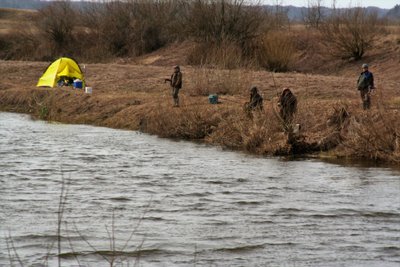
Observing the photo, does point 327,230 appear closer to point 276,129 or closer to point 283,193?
point 283,193

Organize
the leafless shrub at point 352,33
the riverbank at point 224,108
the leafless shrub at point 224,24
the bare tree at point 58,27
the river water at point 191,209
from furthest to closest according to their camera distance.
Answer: the bare tree at point 58,27 → the leafless shrub at point 224,24 → the leafless shrub at point 352,33 → the riverbank at point 224,108 → the river water at point 191,209

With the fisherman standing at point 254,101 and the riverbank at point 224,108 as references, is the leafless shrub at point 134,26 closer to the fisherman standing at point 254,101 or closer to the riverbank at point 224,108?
the riverbank at point 224,108

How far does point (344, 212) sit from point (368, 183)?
10.3ft

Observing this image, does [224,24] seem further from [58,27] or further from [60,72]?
[58,27]

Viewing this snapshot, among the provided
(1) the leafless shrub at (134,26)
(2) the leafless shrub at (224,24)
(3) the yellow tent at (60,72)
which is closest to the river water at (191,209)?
(3) the yellow tent at (60,72)

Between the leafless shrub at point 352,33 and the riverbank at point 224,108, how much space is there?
3.56 metres

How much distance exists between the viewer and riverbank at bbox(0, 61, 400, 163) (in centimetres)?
2250

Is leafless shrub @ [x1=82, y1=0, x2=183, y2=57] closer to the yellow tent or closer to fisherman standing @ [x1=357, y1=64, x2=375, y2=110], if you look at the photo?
the yellow tent

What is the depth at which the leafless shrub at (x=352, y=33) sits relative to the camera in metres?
44.8

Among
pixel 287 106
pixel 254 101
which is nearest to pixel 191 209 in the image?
pixel 287 106

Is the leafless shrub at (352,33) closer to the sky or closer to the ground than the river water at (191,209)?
closer to the sky

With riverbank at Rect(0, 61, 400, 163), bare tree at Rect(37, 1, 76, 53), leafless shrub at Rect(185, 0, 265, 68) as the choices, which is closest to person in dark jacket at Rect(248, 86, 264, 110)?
riverbank at Rect(0, 61, 400, 163)

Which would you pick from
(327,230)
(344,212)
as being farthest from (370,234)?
(344,212)

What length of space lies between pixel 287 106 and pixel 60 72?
17.8 meters
